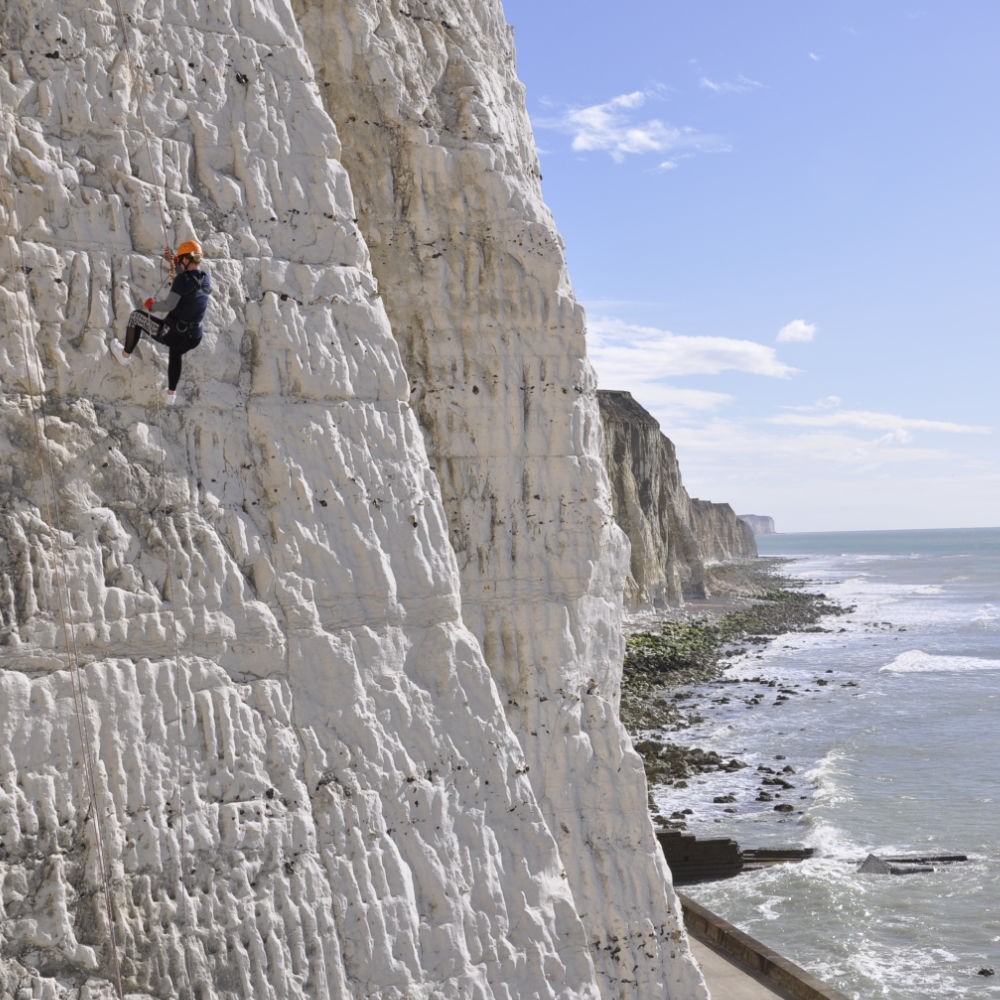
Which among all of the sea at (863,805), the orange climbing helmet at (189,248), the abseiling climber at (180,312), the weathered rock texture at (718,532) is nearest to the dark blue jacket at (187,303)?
the abseiling climber at (180,312)

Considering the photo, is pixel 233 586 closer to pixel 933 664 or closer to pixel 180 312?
pixel 180 312

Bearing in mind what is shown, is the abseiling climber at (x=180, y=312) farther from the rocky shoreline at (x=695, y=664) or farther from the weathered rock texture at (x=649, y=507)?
the weathered rock texture at (x=649, y=507)

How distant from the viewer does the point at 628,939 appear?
26.2 feet

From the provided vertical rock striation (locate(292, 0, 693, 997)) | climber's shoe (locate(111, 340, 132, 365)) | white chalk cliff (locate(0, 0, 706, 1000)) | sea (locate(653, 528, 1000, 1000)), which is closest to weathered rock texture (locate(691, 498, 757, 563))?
sea (locate(653, 528, 1000, 1000))

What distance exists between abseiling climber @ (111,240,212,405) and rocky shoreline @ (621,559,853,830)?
723 inches

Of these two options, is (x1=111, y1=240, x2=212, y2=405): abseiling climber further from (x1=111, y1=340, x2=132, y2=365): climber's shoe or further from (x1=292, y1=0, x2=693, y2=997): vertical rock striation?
(x1=292, y1=0, x2=693, y2=997): vertical rock striation

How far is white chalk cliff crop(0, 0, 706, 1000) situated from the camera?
552 cm

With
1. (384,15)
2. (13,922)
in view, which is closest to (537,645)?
(13,922)

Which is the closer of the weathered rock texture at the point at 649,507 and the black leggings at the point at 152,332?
the black leggings at the point at 152,332

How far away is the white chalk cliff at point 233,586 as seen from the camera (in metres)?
5.52

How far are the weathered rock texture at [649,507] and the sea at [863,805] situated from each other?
913cm

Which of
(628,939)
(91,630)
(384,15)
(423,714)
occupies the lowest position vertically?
(628,939)

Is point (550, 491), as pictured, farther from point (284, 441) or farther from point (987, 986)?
point (987, 986)

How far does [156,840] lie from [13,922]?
736 millimetres
